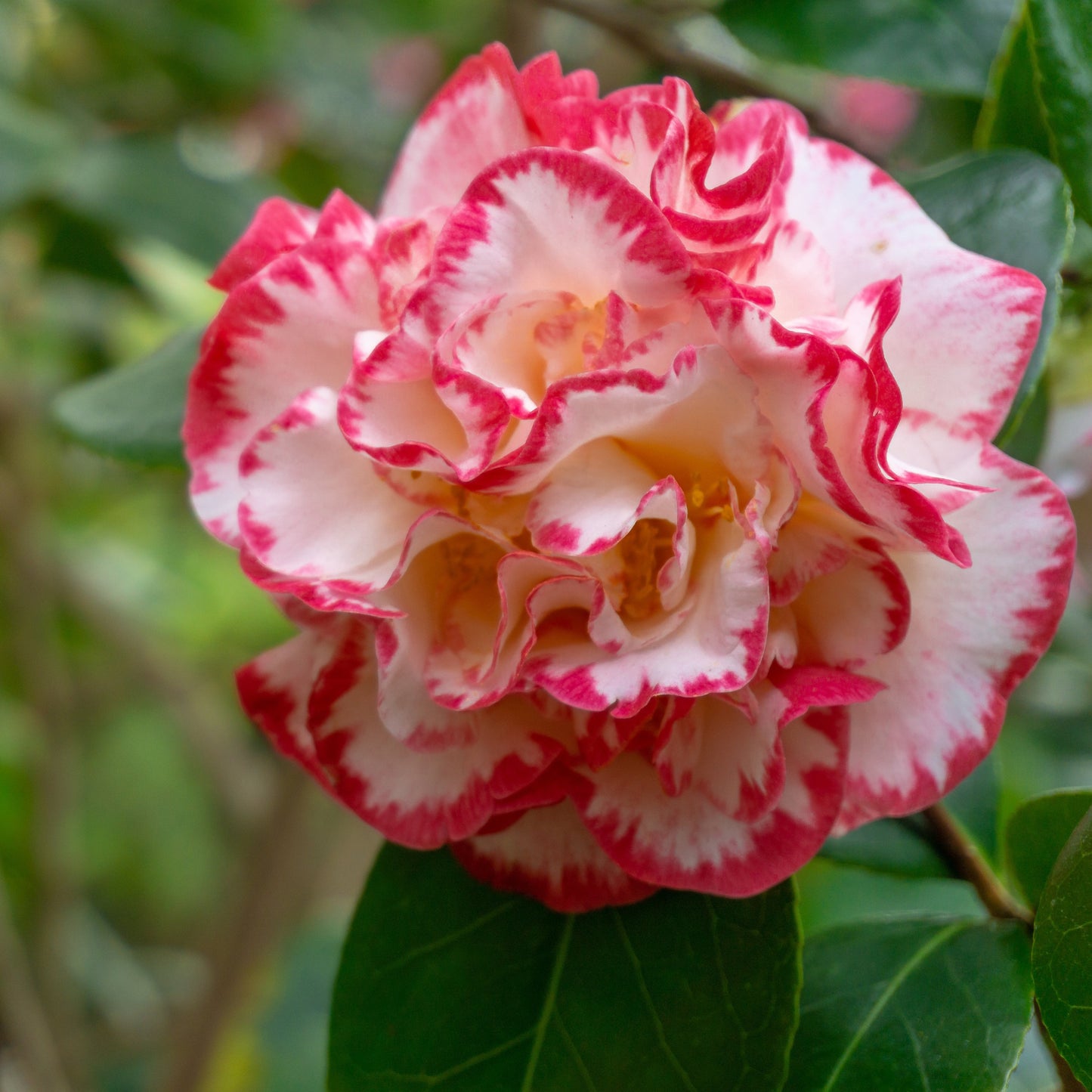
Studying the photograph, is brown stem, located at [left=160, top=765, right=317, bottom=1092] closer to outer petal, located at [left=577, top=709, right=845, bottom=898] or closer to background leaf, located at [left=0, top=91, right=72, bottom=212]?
background leaf, located at [left=0, top=91, right=72, bottom=212]

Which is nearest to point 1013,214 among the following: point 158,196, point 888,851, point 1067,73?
point 1067,73

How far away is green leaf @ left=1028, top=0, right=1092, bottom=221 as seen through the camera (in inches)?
20.9

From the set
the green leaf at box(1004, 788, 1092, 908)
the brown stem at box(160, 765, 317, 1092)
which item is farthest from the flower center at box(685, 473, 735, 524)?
the brown stem at box(160, 765, 317, 1092)

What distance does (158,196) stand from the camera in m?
1.13

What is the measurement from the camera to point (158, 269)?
125cm

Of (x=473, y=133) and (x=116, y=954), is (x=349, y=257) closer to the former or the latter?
(x=473, y=133)

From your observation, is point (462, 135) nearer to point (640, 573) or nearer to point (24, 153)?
point (640, 573)

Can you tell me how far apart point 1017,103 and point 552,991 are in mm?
504

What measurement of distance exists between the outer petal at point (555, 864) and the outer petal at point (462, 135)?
0.90ft

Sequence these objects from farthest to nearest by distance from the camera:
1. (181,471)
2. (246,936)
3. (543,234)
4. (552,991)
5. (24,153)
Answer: (246,936), (24,153), (181,471), (552,991), (543,234)

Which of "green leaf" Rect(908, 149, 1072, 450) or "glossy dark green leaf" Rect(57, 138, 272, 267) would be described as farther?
"glossy dark green leaf" Rect(57, 138, 272, 267)

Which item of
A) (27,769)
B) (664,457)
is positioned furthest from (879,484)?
(27,769)

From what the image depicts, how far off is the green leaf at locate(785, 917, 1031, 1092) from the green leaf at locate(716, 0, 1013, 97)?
1.65 ft

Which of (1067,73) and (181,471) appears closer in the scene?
(1067,73)
